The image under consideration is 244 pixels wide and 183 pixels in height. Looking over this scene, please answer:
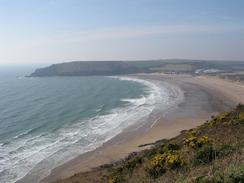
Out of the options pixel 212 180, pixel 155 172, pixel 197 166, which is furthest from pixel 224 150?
pixel 212 180

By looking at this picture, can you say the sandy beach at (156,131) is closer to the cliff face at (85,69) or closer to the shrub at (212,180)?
the shrub at (212,180)

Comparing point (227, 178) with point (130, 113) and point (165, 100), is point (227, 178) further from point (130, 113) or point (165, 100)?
point (165, 100)

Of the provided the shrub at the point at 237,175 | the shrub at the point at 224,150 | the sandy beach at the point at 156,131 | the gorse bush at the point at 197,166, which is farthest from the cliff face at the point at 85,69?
the shrub at the point at 237,175

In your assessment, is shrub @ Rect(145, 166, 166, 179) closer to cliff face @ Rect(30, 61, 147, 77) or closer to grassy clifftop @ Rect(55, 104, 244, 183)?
grassy clifftop @ Rect(55, 104, 244, 183)

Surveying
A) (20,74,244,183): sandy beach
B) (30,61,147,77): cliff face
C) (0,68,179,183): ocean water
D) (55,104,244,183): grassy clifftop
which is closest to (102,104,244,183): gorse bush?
(55,104,244,183): grassy clifftop

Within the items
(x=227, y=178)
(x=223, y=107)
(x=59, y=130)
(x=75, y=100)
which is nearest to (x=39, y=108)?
(x=75, y=100)

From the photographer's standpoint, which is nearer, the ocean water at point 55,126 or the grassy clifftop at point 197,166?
the grassy clifftop at point 197,166

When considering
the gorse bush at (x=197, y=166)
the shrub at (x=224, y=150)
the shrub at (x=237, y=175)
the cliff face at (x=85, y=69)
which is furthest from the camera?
the cliff face at (x=85, y=69)

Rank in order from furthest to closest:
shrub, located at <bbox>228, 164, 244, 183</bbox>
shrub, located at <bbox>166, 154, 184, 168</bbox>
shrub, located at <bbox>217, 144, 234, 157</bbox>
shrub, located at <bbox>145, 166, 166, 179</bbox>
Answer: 1. shrub, located at <bbox>145, 166, 166, 179</bbox>
2. shrub, located at <bbox>166, 154, 184, 168</bbox>
3. shrub, located at <bbox>217, 144, 234, 157</bbox>
4. shrub, located at <bbox>228, 164, 244, 183</bbox>
